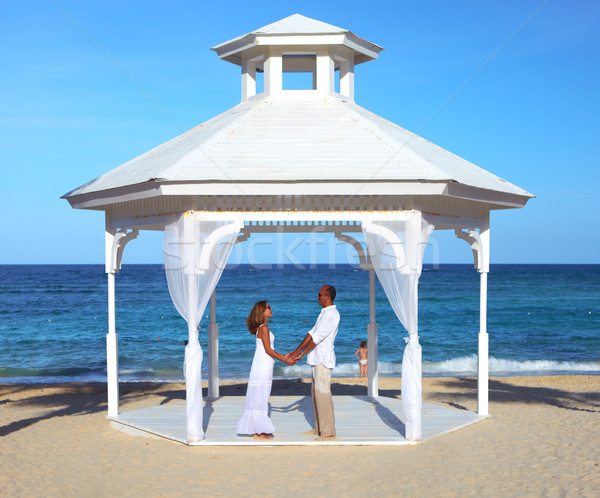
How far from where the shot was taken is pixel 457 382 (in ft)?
50.3

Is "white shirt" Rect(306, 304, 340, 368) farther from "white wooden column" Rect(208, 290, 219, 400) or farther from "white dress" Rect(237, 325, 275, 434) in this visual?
"white wooden column" Rect(208, 290, 219, 400)

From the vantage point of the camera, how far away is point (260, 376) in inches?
304

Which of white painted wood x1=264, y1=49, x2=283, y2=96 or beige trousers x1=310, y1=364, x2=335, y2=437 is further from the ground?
white painted wood x1=264, y1=49, x2=283, y2=96

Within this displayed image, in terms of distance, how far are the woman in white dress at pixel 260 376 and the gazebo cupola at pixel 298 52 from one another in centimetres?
361

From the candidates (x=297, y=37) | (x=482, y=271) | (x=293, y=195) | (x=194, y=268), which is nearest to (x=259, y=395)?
(x=194, y=268)

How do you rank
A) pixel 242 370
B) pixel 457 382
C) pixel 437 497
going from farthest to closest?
1. pixel 242 370
2. pixel 457 382
3. pixel 437 497

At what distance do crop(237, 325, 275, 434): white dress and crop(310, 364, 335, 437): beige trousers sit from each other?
1.74ft

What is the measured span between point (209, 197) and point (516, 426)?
206 inches

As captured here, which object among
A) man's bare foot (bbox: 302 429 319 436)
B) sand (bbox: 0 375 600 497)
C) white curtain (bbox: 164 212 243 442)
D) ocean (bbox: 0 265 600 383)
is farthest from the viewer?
ocean (bbox: 0 265 600 383)

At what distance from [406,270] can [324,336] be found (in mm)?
1237

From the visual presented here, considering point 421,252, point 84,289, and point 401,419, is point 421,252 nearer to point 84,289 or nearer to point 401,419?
point 401,419

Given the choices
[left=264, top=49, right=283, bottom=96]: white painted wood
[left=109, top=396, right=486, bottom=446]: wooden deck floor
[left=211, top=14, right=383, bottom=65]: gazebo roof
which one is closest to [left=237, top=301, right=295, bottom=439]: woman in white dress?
[left=109, top=396, right=486, bottom=446]: wooden deck floor

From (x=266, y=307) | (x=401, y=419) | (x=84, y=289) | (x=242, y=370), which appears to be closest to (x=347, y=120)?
(x=266, y=307)

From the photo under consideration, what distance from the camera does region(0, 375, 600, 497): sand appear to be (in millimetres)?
6410
